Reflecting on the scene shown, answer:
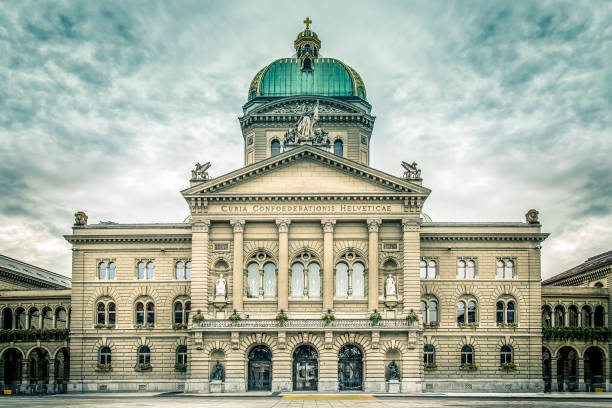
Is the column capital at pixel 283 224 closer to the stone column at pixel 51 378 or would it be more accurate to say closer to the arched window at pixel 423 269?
the arched window at pixel 423 269

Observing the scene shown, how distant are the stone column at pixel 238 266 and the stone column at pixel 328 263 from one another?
7.34 m

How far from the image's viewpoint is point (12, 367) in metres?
74.9

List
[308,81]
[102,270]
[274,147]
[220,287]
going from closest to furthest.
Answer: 1. [220,287]
2. [102,270]
3. [274,147]
4. [308,81]

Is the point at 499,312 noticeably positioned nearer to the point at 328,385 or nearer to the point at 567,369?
the point at 567,369

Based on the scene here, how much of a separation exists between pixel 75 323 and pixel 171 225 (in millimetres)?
13045

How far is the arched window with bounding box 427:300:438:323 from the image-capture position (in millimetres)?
68000

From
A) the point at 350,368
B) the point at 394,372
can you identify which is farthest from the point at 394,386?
the point at 350,368

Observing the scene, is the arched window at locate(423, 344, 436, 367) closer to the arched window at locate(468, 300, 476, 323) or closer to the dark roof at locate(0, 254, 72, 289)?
the arched window at locate(468, 300, 476, 323)

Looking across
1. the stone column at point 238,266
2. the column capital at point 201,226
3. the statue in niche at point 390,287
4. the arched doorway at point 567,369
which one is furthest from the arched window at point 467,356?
the column capital at point 201,226

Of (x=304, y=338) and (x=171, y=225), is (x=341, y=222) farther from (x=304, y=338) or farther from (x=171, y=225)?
(x=171, y=225)

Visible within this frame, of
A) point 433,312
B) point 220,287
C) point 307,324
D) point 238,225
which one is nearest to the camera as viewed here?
point 307,324

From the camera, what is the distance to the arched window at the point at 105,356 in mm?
67938

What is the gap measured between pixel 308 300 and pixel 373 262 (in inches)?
264

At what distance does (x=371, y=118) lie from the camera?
3164 inches
